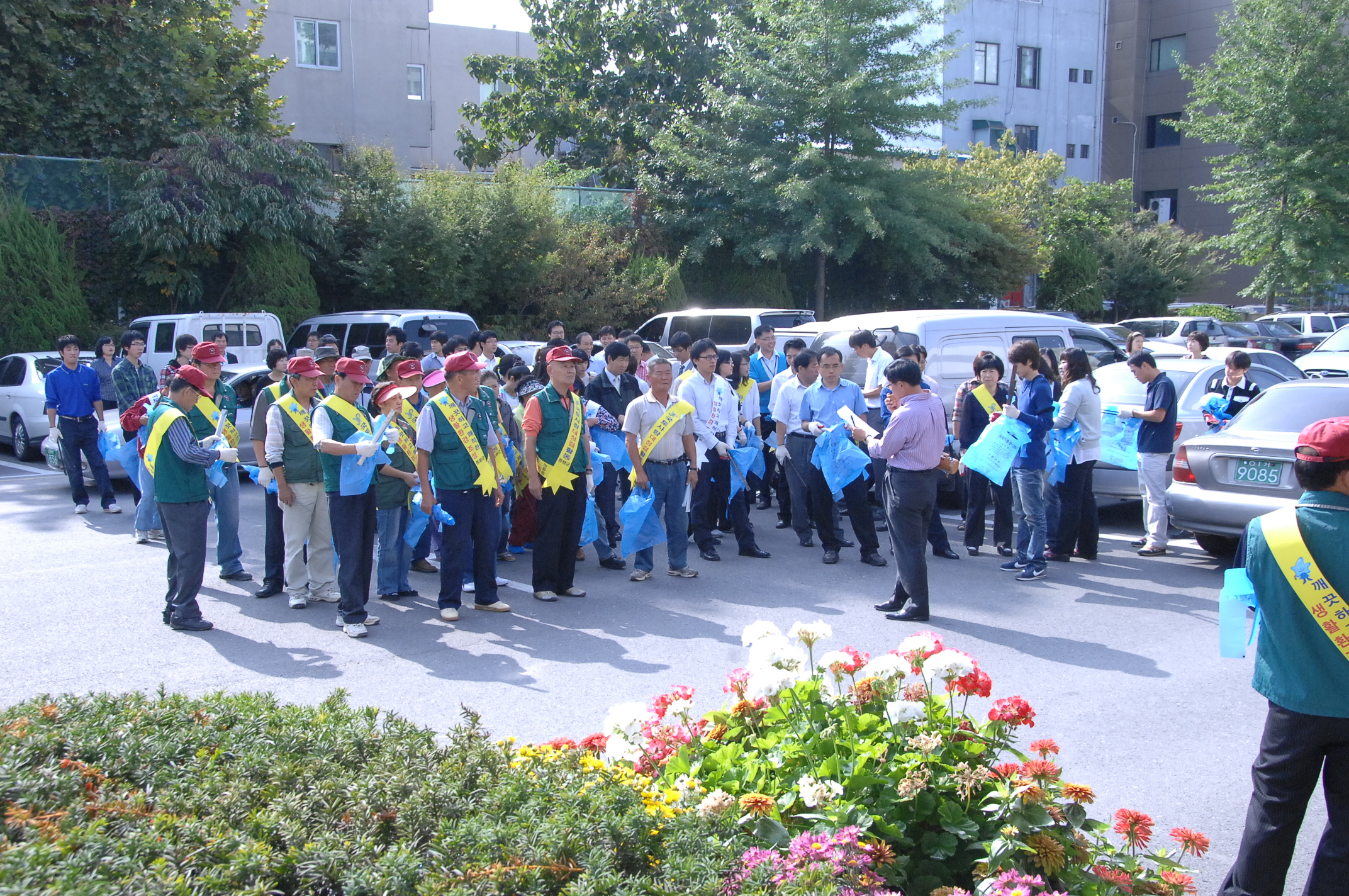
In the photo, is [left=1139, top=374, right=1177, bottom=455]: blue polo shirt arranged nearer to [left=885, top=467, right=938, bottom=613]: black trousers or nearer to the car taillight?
the car taillight

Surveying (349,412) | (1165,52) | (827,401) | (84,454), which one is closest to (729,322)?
(827,401)

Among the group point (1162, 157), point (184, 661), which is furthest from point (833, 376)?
point (1162, 157)

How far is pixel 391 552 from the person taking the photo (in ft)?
26.1

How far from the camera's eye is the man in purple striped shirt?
704 centimetres

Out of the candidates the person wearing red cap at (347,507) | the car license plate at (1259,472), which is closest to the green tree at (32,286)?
the person wearing red cap at (347,507)

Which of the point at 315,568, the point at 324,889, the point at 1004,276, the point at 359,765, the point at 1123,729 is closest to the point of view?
the point at 324,889

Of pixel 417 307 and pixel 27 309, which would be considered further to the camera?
pixel 417 307

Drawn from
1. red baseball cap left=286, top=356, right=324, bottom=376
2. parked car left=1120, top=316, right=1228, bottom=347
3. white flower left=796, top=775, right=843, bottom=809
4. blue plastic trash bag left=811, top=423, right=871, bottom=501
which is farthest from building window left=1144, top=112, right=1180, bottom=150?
white flower left=796, top=775, right=843, bottom=809

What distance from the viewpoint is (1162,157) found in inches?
1922

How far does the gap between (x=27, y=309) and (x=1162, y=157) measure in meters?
47.4

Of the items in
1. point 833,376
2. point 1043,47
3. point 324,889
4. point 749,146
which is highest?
point 1043,47

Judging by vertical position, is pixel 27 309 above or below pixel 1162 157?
below

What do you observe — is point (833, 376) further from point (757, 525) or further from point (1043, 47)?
point (1043, 47)

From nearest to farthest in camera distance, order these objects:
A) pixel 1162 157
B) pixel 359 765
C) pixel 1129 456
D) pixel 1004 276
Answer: pixel 359 765 → pixel 1129 456 → pixel 1004 276 → pixel 1162 157
